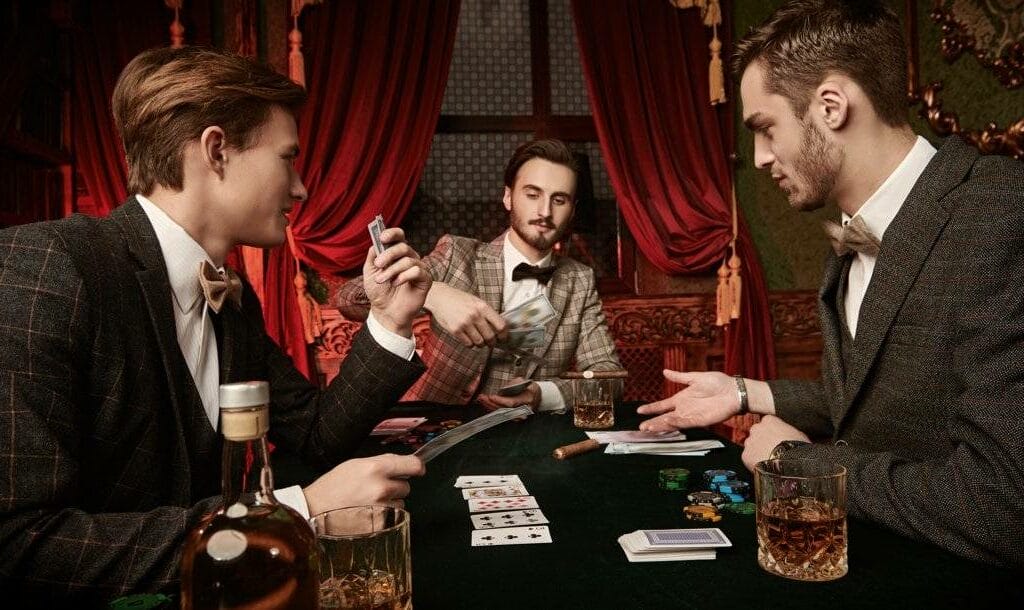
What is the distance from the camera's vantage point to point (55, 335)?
103 cm

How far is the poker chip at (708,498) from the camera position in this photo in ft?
4.09

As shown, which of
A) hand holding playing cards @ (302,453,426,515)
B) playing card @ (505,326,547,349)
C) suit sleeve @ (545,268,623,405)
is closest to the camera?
hand holding playing cards @ (302,453,426,515)

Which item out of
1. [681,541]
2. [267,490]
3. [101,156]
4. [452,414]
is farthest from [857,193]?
[101,156]

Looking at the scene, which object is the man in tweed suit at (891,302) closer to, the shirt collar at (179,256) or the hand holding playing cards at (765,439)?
the hand holding playing cards at (765,439)

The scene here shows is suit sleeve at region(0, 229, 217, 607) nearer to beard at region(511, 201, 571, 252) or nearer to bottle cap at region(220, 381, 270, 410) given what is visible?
bottle cap at region(220, 381, 270, 410)

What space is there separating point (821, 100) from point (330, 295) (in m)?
3.28

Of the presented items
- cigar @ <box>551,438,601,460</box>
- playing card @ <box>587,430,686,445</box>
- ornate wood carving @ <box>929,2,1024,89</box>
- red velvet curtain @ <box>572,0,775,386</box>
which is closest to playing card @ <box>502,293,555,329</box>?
playing card @ <box>587,430,686,445</box>

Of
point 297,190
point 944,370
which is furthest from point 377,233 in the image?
point 944,370

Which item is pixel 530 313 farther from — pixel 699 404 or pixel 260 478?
pixel 260 478

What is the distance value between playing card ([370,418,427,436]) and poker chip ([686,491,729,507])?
A: 3.18 feet

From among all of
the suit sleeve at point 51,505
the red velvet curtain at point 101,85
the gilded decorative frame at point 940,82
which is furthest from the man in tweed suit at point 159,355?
the gilded decorative frame at point 940,82

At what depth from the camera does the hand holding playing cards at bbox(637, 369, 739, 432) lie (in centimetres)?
192

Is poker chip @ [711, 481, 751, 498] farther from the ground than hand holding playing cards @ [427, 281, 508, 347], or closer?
closer

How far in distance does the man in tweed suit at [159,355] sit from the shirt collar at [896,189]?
1.13m
